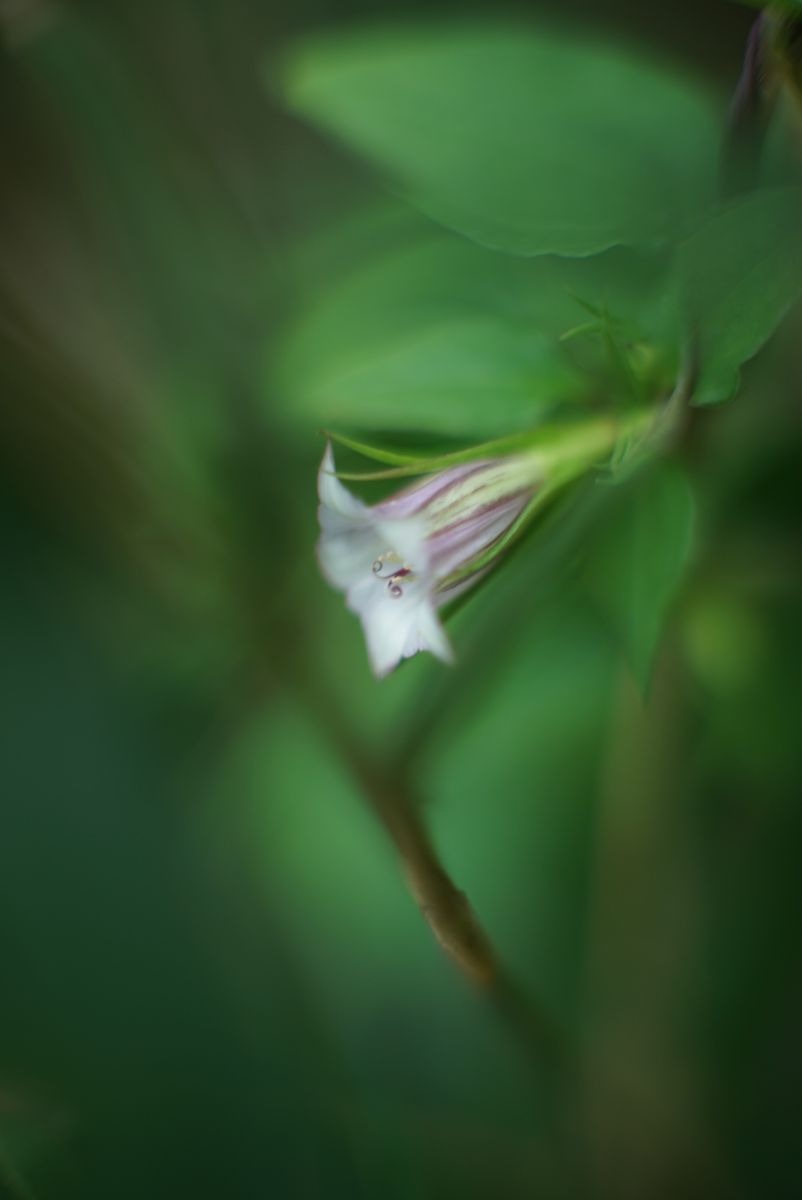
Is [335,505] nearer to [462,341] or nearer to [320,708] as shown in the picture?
[462,341]

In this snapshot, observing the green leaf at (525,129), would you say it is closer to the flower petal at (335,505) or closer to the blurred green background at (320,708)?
the blurred green background at (320,708)

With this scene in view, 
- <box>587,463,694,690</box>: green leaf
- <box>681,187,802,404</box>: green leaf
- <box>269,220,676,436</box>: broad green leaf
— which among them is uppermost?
<box>269,220,676,436</box>: broad green leaf

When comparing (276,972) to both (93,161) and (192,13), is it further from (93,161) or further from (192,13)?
(192,13)

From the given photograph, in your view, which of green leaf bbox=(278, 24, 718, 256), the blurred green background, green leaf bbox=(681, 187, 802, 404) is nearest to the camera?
green leaf bbox=(681, 187, 802, 404)

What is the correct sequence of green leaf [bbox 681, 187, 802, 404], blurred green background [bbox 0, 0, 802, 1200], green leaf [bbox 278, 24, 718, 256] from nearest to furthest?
green leaf [bbox 681, 187, 802, 404], green leaf [bbox 278, 24, 718, 256], blurred green background [bbox 0, 0, 802, 1200]

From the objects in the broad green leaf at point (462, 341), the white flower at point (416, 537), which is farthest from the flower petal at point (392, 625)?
the broad green leaf at point (462, 341)

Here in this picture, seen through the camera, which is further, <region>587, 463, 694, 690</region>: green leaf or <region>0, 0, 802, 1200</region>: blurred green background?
<region>0, 0, 802, 1200</region>: blurred green background

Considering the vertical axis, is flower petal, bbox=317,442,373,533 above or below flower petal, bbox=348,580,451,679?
above

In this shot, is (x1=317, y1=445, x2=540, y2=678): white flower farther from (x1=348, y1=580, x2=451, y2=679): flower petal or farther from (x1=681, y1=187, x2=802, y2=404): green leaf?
(x1=681, y1=187, x2=802, y2=404): green leaf

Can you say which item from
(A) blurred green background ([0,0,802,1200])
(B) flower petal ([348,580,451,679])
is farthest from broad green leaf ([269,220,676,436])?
(B) flower petal ([348,580,451,679])
